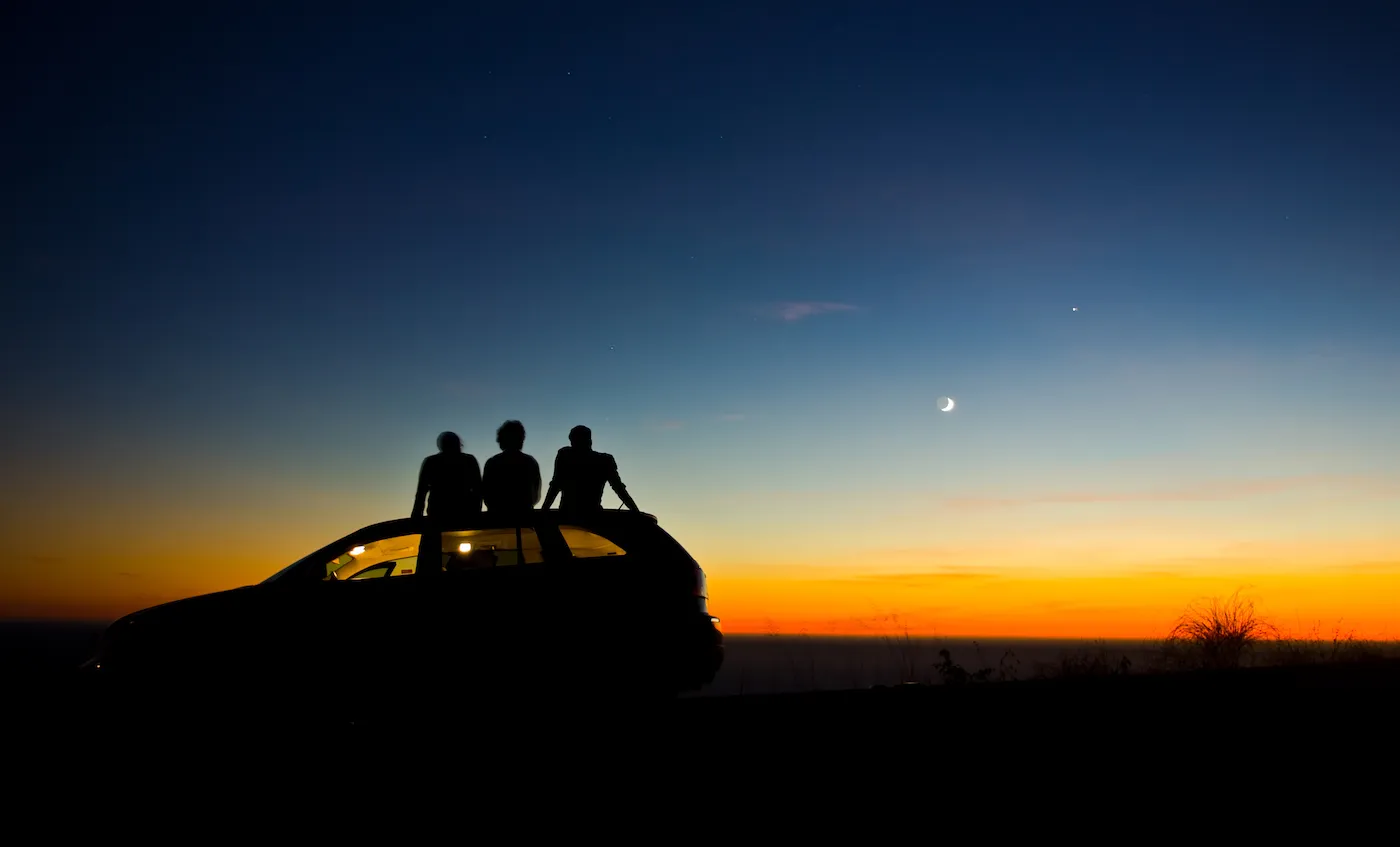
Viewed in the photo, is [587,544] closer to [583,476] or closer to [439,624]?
[439,624]

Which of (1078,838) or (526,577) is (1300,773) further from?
(526,577)

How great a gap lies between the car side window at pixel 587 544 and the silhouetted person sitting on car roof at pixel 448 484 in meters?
1.57

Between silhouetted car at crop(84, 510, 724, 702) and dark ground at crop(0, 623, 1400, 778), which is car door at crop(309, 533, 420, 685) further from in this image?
dark ground at crop(0, 623, 1400, 778)

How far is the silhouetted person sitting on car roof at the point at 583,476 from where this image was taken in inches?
359

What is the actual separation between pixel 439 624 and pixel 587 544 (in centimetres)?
112

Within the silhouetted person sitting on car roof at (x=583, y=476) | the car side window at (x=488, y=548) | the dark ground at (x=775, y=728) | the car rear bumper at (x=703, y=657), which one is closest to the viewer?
the dark ground at (x=775, y=728)

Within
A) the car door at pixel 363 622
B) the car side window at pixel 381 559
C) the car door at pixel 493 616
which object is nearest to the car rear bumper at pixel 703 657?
the car door at pixel 493 616

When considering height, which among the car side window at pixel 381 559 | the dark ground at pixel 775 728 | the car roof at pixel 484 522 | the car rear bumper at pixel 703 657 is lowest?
the dark ground at pixel 775 728

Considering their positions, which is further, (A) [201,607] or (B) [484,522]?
(B) [484,522]

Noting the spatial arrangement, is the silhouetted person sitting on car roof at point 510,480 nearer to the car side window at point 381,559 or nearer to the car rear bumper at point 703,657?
the car side window at point 381,559

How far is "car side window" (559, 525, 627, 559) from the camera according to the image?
6.97 m

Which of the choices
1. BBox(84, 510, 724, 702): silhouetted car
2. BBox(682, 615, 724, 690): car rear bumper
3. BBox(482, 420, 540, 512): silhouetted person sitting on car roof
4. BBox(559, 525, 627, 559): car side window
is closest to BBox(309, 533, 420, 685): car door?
BBox(84, 510, 724, 702): silhouetted car

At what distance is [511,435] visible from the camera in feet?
28.4

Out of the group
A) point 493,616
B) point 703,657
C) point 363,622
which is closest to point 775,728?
point 703,657
